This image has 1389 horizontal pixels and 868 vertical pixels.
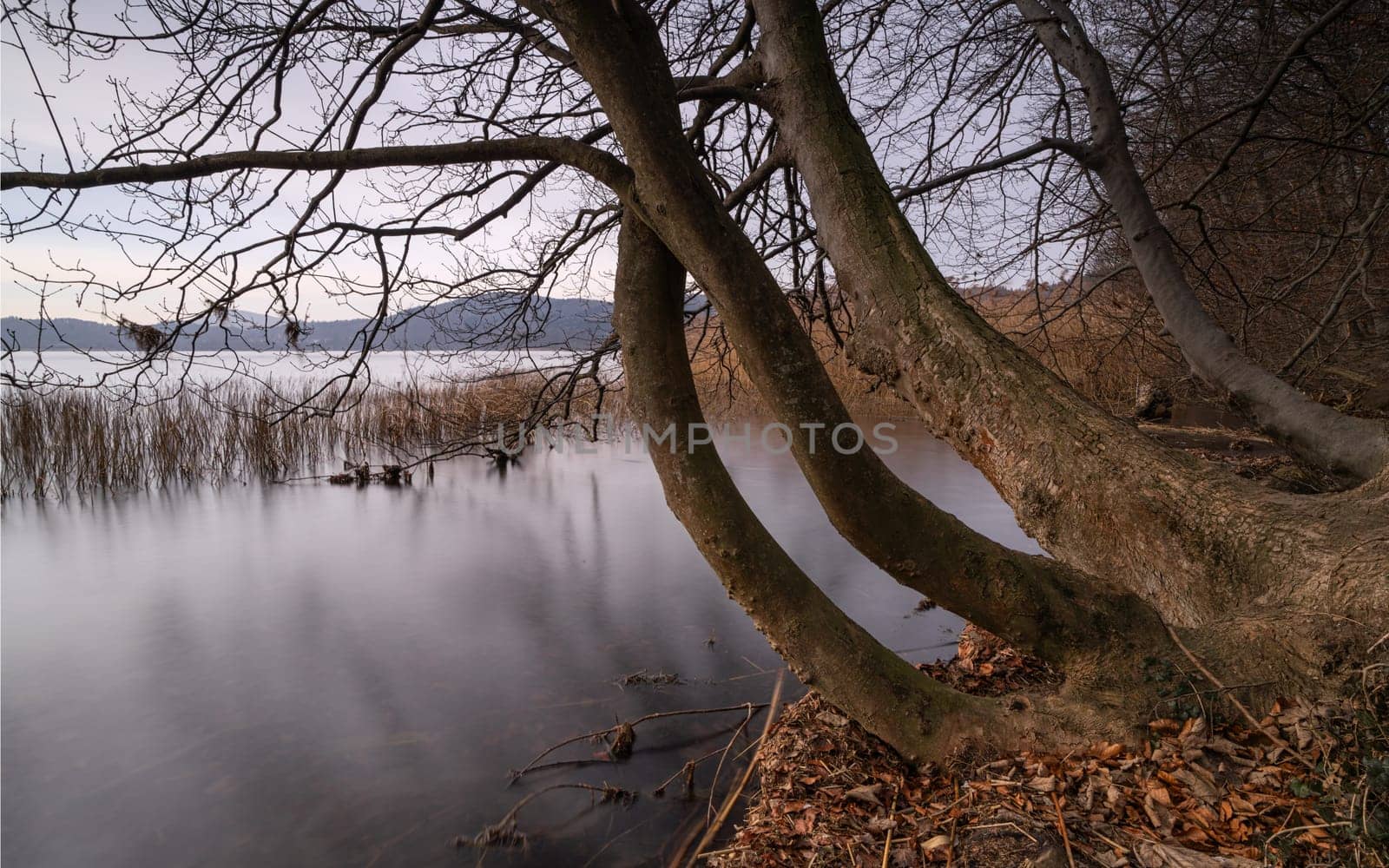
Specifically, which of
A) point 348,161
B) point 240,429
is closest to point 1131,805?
point 348,161

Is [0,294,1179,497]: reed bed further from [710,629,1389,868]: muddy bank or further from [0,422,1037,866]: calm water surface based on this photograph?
[710,629,1389,868]: muddy bank

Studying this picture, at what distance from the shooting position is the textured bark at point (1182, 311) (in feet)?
8.98

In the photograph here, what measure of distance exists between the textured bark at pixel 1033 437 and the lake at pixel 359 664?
2.04 metres

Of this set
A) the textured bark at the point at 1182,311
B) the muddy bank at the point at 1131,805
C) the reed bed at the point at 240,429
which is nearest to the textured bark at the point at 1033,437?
the muddy bank at the point at 1131,805

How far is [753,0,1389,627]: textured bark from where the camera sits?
1.98 m

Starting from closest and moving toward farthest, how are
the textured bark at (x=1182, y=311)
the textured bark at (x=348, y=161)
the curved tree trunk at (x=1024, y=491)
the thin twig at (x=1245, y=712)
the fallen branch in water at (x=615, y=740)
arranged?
the thin twig at (x=1245, y=712) < the curved tree trunk at (x=1024, y=491) < the textured bark at (x=348, y=161) < the textured bark at (x=1182, y=311) < the fallen branch in water at (x=615, y=740)

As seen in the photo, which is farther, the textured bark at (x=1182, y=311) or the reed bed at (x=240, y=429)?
the reed bed at (x=240, y=429)

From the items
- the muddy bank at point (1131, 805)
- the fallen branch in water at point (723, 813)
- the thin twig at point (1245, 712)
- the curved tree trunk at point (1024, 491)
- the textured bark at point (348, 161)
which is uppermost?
the textured bark at point (348, 161)

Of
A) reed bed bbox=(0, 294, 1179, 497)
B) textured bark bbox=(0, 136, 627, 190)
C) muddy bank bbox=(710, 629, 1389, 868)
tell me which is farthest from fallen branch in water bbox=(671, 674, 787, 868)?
reed bed bbox=(0, 294, 1179, 497)

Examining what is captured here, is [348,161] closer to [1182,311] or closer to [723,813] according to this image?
[723,813]

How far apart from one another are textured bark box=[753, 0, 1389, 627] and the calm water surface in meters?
2.09

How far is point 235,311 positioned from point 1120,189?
14.9 feet

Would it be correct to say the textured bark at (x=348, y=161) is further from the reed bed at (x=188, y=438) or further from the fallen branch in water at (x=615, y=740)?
the reed bed at (x=188, y=438)

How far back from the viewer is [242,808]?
343 centimetres
